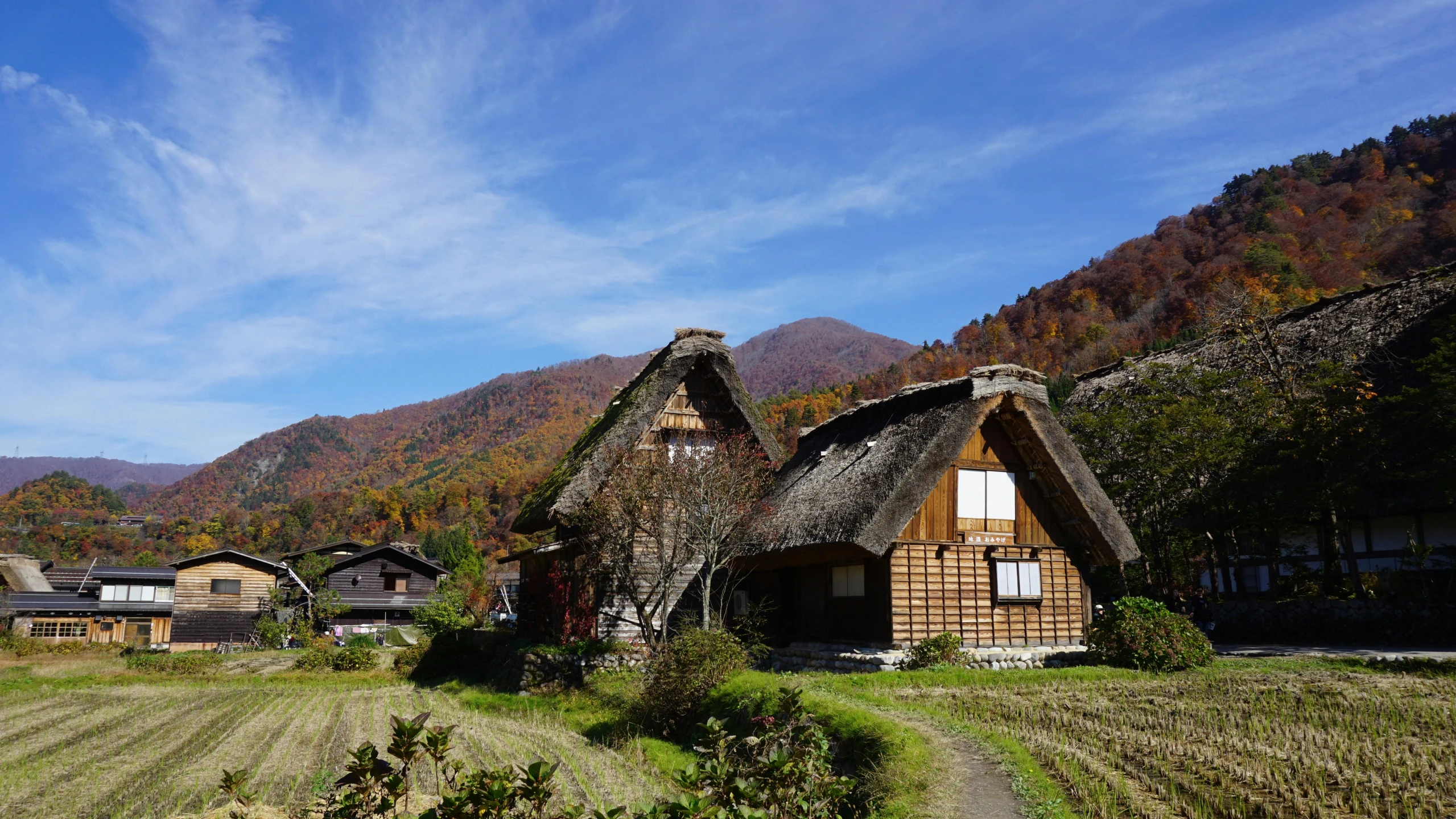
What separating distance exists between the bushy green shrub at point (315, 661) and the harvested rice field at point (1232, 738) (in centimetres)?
2186

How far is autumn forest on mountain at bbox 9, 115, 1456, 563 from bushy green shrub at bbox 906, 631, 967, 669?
21.6 m

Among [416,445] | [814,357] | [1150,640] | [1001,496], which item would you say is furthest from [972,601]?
[814,357]

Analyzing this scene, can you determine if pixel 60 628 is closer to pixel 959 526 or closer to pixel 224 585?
pixel 224 585

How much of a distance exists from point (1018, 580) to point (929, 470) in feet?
11.7

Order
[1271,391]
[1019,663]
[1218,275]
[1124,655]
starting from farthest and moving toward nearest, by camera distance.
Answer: [1218,275] < [1271,391] < [1019,663] < [1124,655]

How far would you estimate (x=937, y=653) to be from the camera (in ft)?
50.1

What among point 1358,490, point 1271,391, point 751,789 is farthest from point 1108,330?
point 751,789

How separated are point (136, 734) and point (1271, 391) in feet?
90.3

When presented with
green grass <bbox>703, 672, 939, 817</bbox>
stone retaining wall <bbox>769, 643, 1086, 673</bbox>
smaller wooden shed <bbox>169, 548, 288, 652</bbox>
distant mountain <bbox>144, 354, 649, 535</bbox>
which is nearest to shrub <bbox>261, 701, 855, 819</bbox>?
green grass <bbox>703, 672, 939, 817</bbox>

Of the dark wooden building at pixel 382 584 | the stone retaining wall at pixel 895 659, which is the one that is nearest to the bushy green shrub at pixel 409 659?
the stone retaining wall at pixel 895 659

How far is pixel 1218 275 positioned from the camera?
59.5 metres

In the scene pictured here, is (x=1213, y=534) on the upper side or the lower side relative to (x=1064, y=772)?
upper

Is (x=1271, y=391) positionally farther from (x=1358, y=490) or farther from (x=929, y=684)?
(x=929, y=684)

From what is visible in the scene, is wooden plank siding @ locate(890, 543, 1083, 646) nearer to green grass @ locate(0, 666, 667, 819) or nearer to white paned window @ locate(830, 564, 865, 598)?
white paned window @ locate(830, 564, 865, 598)
